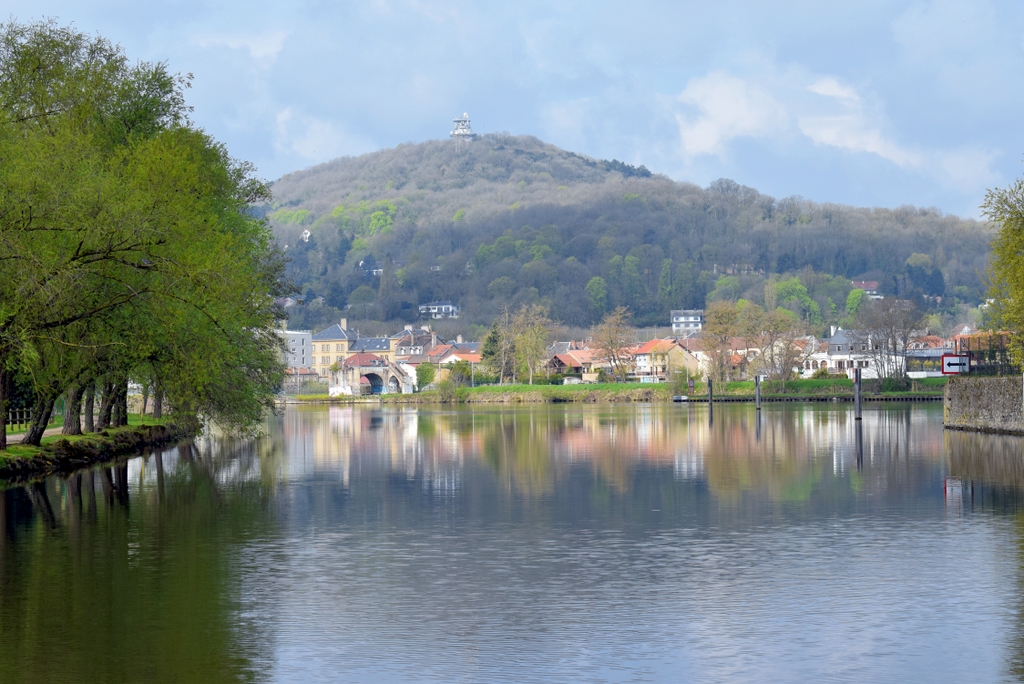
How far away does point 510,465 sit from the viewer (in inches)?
1561

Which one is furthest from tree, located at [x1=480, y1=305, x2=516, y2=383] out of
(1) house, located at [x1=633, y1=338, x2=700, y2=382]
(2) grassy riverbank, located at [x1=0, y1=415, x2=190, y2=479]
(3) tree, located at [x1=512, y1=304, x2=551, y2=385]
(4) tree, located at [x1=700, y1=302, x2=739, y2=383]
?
(2) grassy riverbank, located at [x1=0, y1=415, x2=190, y2=479]

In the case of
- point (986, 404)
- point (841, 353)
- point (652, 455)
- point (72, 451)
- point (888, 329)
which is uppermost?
point (888, 329)

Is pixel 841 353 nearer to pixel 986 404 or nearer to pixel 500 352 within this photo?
pixel 500 352

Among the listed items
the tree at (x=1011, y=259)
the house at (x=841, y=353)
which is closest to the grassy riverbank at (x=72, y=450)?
the tree at (x=1011, y=259)

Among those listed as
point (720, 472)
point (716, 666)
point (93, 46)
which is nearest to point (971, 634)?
point (716, 666)

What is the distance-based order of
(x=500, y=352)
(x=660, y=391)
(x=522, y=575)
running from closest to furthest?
(x=522, y=575)
(x=660, y=391)
(x=500, y=352)

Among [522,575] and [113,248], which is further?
[113,248]

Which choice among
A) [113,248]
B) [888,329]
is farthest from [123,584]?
[888,329]

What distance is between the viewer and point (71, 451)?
128 ft

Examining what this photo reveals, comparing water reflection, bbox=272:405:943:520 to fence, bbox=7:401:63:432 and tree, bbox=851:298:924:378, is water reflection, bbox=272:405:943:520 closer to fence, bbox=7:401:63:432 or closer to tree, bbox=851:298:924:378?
fence, bbox=7:401:63:432

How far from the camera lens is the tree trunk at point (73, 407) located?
39456 millimetres

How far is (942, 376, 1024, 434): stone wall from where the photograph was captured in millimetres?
49031

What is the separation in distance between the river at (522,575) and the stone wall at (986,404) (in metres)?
13.7

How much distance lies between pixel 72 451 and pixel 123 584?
23.4m
